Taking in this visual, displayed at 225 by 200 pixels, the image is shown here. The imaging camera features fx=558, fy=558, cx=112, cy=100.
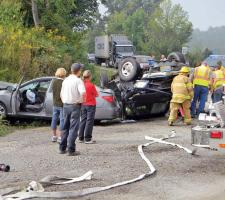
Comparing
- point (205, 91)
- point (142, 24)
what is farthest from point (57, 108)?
point (142, 24)

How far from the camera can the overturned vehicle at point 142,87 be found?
1488 cm

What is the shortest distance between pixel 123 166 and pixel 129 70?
23.9 feet

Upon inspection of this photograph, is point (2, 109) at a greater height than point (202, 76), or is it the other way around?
point (202, 76)

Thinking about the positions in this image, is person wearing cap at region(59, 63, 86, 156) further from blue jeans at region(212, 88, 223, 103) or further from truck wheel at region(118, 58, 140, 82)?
truck wheel at region(118, 58, 140, 82)

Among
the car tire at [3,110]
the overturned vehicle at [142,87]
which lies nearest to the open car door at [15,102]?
the car tire at [3,110]

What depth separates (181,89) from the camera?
1405 centimetres

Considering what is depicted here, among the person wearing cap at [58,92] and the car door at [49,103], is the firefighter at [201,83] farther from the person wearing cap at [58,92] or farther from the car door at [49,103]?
the person wearing cap at [58,92]

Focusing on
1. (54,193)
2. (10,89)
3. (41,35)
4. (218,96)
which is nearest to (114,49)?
(41,35)

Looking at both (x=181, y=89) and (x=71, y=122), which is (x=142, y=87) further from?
(x=71, y=122)

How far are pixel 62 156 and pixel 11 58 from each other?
10.5 m

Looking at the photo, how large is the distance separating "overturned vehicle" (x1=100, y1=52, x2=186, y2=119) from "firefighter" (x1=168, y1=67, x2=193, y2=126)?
1.00 m

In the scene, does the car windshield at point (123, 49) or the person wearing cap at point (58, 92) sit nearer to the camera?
the person wearing cap at point (58, 92)

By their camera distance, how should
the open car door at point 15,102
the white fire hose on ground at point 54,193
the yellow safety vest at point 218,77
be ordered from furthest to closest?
the yellow safety vest at point 218,77, the open car door at point 15,102, the white fire hose on ground at point 54,193

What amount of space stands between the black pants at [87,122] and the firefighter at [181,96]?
328 centimetres
